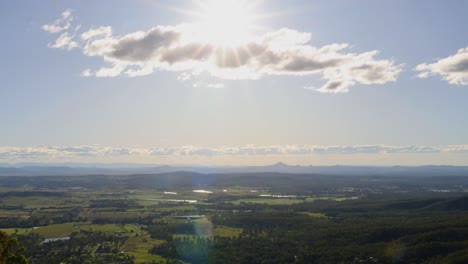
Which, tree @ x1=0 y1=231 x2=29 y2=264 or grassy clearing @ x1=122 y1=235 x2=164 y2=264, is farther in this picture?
grassy clearing @ x1=122 y1=235 x2=164 y2=264

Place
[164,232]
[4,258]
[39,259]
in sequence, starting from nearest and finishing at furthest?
[4,258]
[39,259]
[164,232]

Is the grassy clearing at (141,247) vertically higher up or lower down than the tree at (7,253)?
lower down

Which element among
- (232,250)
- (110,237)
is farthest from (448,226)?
(110,237)

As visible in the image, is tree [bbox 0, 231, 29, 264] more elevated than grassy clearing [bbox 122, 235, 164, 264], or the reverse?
tree [bbox 0, 231, 29, 264]

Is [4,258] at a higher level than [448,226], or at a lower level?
higher

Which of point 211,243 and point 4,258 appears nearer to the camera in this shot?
point 4,258

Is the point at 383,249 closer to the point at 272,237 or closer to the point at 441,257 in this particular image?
the point at 441,257

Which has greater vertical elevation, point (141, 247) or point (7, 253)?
point (7, 253)

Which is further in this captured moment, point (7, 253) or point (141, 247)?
point (141, 247)

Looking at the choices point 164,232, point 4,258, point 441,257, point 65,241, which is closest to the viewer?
point 4,258

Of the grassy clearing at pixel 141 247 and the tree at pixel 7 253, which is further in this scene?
the grassy clearing at pixel 141 247
